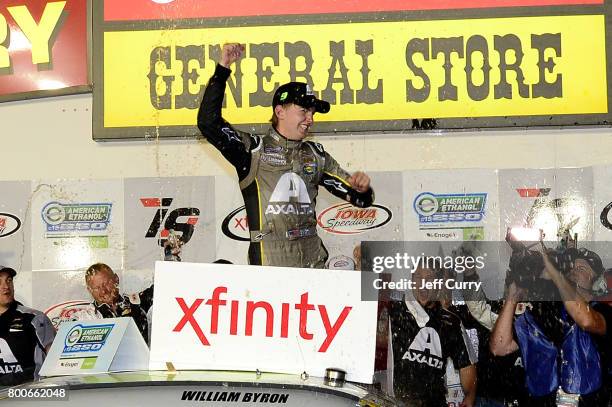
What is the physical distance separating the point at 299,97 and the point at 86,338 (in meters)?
2.86

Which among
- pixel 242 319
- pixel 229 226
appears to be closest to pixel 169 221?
pixel 229 226

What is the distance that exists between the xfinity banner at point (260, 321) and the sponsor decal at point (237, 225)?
248 centimetres

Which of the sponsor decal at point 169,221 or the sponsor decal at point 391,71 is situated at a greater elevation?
the sponsor decal at point 391,71

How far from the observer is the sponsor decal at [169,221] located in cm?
708

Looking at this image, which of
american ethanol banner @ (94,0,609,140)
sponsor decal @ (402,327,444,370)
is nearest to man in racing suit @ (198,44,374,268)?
american ethanol banner @ (94,0,609,140)

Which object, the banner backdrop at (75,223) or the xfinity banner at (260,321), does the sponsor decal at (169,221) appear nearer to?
the banner backdrop at (75,223)

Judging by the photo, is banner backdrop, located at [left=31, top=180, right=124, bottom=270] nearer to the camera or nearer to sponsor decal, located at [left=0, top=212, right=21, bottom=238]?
sponsor decal, located at [left=0, top=212, right=21, bottom=238]

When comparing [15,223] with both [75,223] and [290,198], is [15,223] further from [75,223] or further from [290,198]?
[290,198]

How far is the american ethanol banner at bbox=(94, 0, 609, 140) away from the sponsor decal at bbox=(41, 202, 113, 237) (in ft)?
1.77

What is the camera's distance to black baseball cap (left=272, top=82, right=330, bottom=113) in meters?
6.99

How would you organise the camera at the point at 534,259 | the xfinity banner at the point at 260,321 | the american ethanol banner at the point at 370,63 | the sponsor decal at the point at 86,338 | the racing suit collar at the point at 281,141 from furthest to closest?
the racing suit collar at the point at 281,141 < the american ethanol banner at the point at 370,63 < the camera at the point at 534,259 < the sponsor decal at the point at 86,338 < the xfinity banner at the point at 260,321

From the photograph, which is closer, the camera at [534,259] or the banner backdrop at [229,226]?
the camera at [534,259]

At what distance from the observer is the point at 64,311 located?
23.4 feet

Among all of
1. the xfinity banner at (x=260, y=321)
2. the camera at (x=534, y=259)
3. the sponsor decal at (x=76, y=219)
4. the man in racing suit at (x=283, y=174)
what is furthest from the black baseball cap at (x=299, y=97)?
the xfinity banner at (x=260, y=321)
